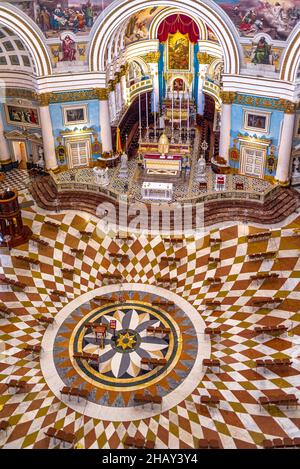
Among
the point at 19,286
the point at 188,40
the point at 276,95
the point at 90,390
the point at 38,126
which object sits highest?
the point at 188,40

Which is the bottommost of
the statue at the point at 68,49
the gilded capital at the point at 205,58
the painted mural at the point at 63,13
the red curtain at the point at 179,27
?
the gilded capital at the point at 205,58

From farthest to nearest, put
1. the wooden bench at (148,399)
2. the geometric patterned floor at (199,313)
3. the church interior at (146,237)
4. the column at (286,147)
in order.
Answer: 1. the column at (286,147)
2. the church interior at (146,237)
3. the wooden bench at (148,399)
4. the geometric patterned floor at (199,313)

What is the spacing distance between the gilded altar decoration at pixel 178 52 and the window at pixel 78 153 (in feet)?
50.9

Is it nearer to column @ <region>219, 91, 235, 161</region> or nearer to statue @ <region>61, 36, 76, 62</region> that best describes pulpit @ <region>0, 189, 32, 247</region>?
statue @ <region>61, 36, 76, 62</region>

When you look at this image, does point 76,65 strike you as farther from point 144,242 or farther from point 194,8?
point 144,242

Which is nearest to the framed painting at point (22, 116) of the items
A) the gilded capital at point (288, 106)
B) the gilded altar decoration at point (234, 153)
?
the gilded altar decoration at point (234, 153)

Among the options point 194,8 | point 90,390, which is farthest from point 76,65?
point 90,390

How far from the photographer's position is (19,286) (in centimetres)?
2516

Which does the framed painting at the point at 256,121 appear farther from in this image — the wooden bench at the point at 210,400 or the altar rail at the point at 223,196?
the wooden bench at the point at 210,400

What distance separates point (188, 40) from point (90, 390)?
115ft

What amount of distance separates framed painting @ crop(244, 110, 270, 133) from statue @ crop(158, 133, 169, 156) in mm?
5689

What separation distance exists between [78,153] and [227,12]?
14.4 metres

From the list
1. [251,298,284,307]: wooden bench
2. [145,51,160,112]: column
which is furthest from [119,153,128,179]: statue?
[251,298,284,307]: wooden bench

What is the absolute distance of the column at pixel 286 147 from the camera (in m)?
31.1
